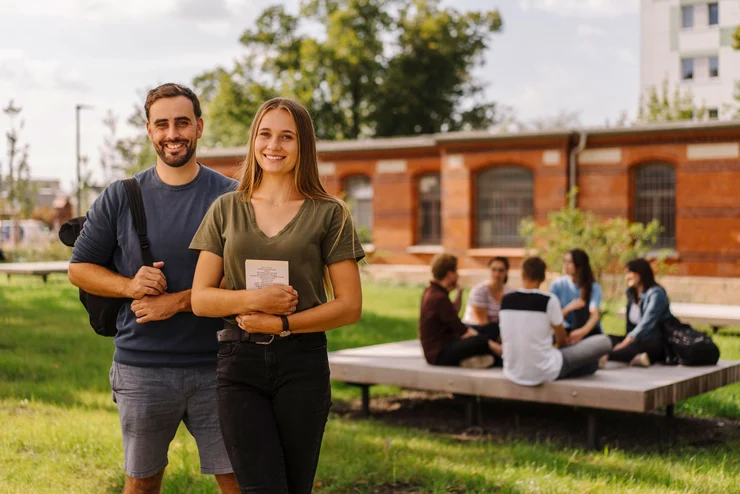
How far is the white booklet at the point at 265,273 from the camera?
3.41m

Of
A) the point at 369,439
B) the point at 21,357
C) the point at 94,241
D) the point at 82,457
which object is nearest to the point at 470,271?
the point at 21,357

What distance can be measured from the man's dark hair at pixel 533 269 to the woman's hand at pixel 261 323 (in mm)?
4737

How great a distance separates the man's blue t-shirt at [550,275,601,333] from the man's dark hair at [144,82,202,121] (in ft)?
21.7

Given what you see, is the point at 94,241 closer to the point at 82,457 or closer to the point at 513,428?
the point at 82,457

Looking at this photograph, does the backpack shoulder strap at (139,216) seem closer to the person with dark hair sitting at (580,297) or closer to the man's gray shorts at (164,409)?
the man's gray shorts at (164,409)

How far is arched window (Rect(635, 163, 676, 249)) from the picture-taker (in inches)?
897

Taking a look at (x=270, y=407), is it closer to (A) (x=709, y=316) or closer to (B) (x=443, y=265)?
(B) (x=443, y=265)

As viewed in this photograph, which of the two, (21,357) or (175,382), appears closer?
(175,382)

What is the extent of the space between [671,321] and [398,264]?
711 inches

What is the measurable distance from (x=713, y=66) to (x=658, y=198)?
37012mm

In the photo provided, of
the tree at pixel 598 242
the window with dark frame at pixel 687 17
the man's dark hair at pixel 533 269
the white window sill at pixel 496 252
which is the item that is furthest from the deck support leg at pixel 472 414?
the window with dark frame at pixel 687 17

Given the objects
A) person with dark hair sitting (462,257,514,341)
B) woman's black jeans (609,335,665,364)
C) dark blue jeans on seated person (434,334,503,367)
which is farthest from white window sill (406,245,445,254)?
dark blue jeans on seated person (434,334,503,367)

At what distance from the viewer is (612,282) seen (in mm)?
18203

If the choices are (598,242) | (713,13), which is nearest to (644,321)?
(598,242)
